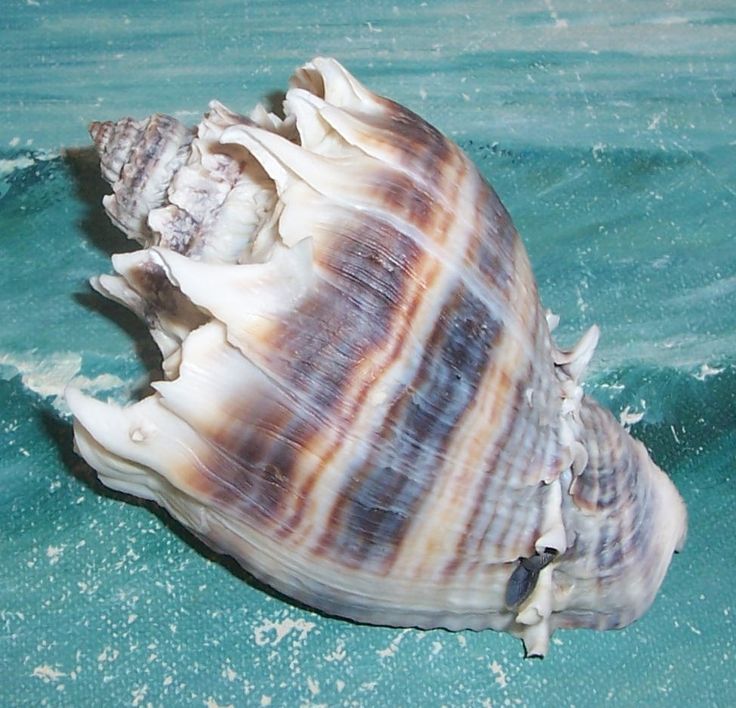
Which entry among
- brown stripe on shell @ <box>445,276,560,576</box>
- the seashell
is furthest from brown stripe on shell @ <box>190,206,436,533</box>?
brown stripe on shell @ <box>445,276,560,576</box>

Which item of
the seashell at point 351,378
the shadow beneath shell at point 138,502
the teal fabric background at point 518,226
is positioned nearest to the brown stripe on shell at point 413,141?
the seashell at point 351,378

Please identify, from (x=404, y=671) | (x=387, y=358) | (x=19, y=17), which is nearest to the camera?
(x=387, y=358)

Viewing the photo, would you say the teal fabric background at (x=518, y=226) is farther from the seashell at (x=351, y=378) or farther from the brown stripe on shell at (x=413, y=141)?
the brown stripe on shell at (x=413, y=141)

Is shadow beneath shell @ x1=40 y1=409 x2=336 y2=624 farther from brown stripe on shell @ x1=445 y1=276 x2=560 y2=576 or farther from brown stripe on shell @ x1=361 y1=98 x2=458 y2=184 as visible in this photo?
brown stripe on shell @ x1=361 y1=98 x2=458 y2=184

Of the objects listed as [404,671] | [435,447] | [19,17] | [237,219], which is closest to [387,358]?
[435,447]

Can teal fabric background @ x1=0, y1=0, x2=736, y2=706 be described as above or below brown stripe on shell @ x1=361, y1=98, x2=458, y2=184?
below

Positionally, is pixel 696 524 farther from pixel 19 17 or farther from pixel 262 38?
pixel 19 17
